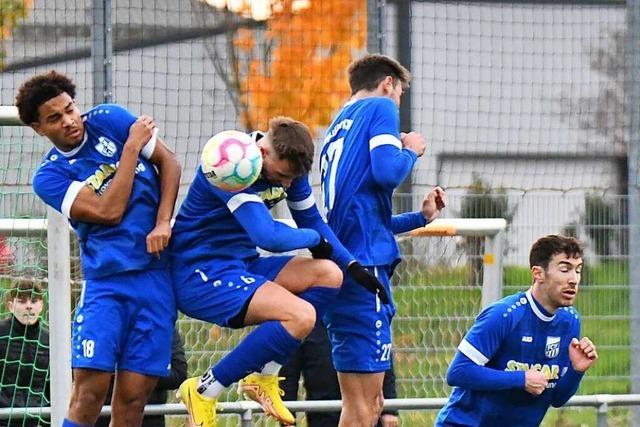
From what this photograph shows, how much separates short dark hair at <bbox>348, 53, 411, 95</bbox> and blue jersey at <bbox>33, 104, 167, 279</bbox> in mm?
1240

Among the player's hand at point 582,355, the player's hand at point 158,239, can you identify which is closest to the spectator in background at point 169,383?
the player's hand at point 158,239

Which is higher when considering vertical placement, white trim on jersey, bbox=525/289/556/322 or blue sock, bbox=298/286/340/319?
blue sock, bbox=298/286/340/319

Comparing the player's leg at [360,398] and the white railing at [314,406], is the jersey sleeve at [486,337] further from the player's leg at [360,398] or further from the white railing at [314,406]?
the white railing at [314,406]

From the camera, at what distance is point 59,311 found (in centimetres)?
779

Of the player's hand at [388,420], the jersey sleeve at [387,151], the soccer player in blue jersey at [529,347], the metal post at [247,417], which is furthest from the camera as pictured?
the player's hand at [388,420]

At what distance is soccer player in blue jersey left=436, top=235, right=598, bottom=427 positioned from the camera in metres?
8.21

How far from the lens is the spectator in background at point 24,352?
8.44m

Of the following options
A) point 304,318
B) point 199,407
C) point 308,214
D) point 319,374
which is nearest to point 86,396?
point 199,407

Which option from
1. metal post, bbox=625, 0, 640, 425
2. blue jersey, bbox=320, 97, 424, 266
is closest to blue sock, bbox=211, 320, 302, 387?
blue jersey, bbox=320, 97, 424, 266

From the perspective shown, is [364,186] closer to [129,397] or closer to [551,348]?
[551,348]

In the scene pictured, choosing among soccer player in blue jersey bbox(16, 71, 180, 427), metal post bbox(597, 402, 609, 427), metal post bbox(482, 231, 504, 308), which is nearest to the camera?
Answer: soccer player in blue jersey bbox(16, 71, 180, 427)

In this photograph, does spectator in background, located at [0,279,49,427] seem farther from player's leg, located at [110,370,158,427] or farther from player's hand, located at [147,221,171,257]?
player's hand, located at [147,221,171,257]

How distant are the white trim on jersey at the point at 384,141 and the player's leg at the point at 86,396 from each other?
169 cm

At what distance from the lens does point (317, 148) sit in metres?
10.6
